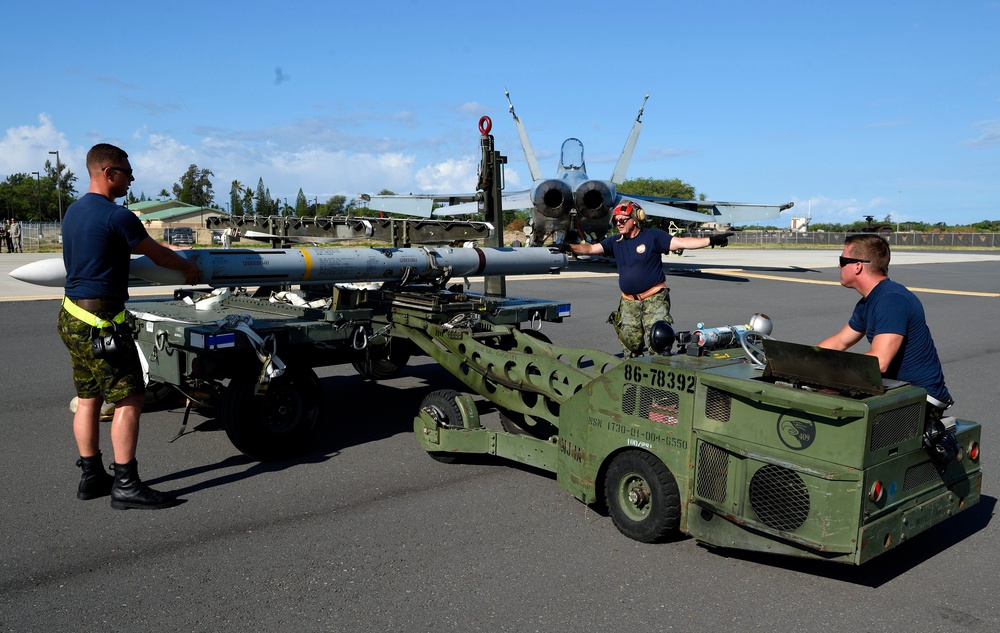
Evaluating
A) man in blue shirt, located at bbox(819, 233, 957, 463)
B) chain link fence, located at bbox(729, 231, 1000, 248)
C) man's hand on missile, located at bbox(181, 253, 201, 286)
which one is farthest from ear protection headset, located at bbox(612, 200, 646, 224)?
chain link fence, located at bbox(729, 231, 1000, 248)

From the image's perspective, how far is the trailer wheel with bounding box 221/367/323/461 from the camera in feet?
17.2

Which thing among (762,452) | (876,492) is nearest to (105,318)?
(762,452)

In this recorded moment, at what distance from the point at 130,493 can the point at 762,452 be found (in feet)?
11.9

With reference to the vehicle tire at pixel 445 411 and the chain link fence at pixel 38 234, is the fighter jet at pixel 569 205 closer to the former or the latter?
the vehicle tire at pixel 445 411

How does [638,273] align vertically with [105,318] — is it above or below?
above

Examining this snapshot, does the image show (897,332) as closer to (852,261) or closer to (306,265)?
(852,261)

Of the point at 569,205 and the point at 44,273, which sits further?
the point at 569,205

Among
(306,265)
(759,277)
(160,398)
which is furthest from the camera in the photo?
(759,277)

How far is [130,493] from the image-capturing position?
4.57 meters

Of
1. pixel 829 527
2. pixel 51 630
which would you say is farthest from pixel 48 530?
pixel 829 527

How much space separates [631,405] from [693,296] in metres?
15.2

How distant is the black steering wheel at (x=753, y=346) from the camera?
4176 mm

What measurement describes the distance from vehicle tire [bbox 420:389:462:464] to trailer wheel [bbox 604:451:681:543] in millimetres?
1403

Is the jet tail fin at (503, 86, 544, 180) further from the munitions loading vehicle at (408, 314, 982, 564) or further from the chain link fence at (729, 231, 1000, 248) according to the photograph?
the chain link fence at (729, 231, 1000, 248)
